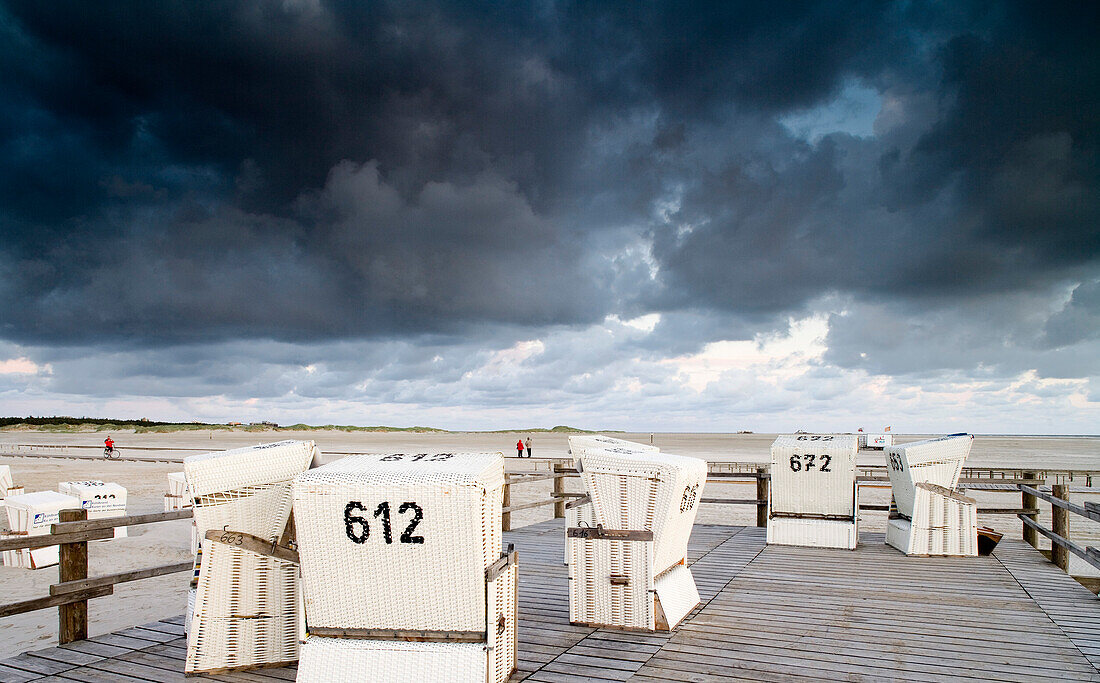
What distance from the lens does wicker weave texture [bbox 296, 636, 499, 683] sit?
3768 mm

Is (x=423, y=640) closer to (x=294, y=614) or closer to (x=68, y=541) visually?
(x=294, y=614)

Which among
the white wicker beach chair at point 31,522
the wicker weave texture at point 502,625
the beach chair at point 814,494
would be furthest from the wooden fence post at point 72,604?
the beach chair at point 814,494

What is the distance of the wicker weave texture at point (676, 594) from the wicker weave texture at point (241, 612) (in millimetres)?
2785

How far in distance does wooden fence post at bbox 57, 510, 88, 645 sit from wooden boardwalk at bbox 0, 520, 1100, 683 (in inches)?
3.9

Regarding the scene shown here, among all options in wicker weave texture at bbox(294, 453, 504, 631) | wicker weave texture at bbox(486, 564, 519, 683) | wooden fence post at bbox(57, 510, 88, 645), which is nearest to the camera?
wicker weave texture at bbox(294, 453, 504, 631)

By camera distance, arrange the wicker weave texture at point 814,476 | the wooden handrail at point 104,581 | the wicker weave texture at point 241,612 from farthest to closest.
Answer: the wicker weave texture at point 814,476, the wooden handrail at point 104,581, the wicker weave texture at point 241,612

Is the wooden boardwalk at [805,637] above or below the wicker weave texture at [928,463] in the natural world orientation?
below

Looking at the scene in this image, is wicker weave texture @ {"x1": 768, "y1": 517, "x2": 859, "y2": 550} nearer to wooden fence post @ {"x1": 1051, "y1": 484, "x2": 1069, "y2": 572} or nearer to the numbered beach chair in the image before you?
wooden fence post @ {"x1": 1051, "y1": 484, "x2": 1069, "y2": 572}

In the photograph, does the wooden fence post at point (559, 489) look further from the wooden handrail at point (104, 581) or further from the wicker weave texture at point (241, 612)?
the wicker weave texture at point (241, 612)

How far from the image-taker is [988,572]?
26.5ft

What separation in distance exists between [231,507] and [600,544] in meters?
2.81

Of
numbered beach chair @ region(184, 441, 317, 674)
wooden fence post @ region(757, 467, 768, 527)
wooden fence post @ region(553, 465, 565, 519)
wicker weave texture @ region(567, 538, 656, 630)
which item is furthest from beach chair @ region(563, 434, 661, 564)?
wooden fence post @ region(757, 467, 768, 527)

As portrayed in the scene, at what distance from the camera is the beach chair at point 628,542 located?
5.56 meters

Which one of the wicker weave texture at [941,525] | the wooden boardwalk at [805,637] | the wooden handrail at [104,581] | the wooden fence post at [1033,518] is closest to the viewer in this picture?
the wooden boardwalk at [805,637]
